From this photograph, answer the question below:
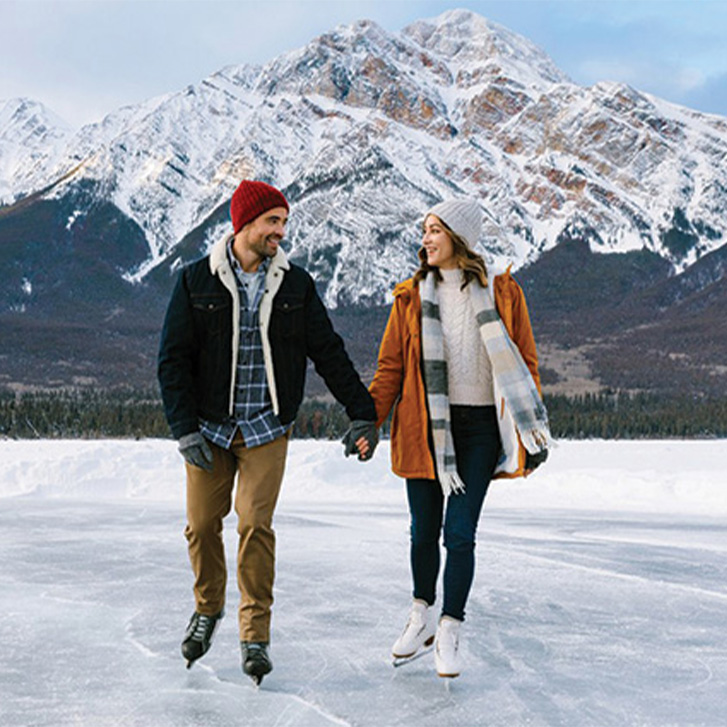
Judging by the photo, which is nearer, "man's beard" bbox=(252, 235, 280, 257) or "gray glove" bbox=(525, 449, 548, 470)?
"man's beard" bbox=(252, 235, 280, 257)

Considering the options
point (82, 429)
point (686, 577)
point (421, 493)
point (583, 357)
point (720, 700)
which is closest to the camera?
point (720, 700)

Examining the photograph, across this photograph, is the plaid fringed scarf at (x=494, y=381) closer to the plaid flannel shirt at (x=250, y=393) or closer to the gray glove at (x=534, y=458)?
the gray glove at (x=534, y=458)

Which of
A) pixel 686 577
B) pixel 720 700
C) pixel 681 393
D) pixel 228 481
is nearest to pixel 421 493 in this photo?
pixel 228 481

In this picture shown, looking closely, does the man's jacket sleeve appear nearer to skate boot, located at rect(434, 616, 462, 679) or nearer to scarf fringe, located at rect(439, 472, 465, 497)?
scarf fringe, located at rect(439, 472, 465, 497)

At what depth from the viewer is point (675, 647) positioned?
16.4 ft

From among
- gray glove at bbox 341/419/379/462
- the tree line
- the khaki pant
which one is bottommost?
the tree line

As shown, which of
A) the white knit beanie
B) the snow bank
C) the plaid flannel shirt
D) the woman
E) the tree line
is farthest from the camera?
the tree line

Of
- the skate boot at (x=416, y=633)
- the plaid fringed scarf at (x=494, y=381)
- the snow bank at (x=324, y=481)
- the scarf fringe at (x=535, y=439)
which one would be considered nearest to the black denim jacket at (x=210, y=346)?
the plaid fringed scarf at (x=494, y=381)

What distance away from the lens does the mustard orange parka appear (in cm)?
433

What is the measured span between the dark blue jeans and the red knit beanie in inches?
47.7

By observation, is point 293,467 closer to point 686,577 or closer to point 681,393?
point 686,577

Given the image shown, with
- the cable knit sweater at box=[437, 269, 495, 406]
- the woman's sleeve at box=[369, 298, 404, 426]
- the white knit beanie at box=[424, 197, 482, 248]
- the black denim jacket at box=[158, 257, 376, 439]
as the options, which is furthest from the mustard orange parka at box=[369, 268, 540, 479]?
the black denim jacket at box=[158, 257, 376, 439]

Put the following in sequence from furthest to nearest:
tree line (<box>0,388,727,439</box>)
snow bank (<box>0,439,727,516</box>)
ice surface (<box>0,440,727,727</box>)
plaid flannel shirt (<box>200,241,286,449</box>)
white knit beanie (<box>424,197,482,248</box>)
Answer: tree line (<box>0,388,727,439</box>)
snow bank (<box>0,439,727,516</box>)
white knit beanie (<box>424,197,482,248</box>)
plaid flannel shirt (<box>200,241,286,449</box>)
ice surface (<box>0,440,727,727</box>)

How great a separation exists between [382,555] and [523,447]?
4.06 m
